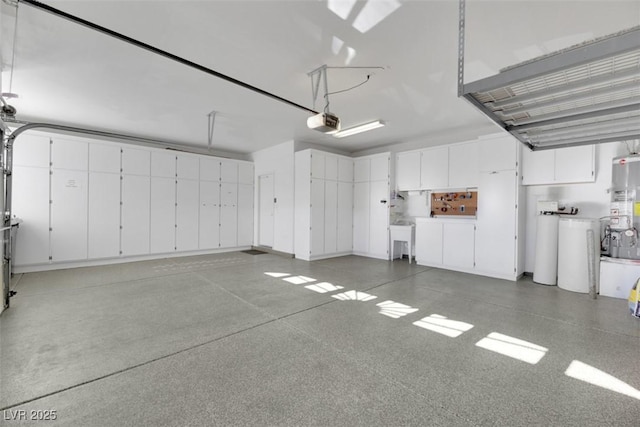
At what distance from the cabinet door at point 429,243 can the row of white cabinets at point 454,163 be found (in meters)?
0.94

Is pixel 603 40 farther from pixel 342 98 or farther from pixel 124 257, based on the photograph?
pixel 124 257

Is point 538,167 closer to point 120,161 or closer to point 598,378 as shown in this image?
point 598,378

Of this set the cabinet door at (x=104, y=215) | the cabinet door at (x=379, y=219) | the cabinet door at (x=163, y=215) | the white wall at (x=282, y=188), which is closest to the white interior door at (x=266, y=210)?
the white wall at (x=282, y=188)

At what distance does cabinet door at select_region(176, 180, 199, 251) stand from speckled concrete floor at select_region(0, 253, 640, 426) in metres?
3.05

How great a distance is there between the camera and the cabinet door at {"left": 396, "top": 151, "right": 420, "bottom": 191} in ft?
21.5

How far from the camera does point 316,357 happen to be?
2285 millimetres

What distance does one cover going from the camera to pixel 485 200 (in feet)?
17.5

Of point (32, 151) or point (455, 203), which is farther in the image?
point (455, 203)

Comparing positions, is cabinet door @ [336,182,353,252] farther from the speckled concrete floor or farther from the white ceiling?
the speckled concrete floor

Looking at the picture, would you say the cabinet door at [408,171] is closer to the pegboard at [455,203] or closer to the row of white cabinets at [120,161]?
the pegboard at [455,203]

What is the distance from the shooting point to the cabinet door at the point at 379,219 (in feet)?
22.6

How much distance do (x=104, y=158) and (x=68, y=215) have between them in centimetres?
141

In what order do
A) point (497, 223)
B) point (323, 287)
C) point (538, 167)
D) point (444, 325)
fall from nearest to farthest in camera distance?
1. point (444, 325)
2. point (323, 287)
3. point (538, 167)
4. point (497, 223)

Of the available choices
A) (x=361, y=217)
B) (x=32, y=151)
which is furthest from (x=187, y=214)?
(x=361, y=217)
